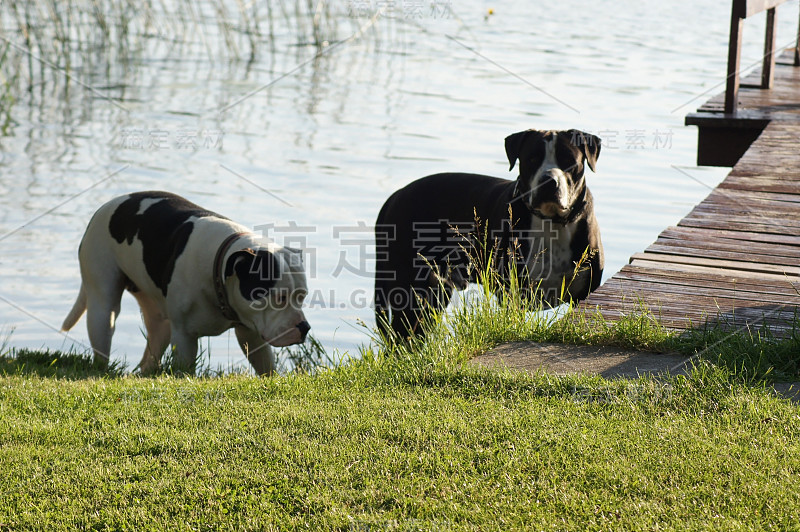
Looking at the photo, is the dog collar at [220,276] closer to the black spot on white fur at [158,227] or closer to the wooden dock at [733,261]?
the black spot on white fur at [158,227]

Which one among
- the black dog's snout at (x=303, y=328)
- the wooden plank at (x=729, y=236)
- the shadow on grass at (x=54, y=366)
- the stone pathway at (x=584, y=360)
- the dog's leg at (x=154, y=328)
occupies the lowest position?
the dog's leg at (x=154, y=328)

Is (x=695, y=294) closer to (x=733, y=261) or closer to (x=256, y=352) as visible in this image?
(x=733, y=261)

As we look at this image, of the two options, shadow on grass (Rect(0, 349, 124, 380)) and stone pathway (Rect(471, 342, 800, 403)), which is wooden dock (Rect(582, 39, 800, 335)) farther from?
shadow on grass (Rect(0, 349, 124, 380))

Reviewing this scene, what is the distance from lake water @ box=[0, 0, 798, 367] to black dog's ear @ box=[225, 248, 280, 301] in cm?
61

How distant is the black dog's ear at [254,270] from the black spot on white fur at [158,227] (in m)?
0.60

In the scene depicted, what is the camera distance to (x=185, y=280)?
569 cm

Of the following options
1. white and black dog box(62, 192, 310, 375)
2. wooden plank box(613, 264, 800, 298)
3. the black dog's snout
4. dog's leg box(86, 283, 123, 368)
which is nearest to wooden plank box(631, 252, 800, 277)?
wooden plank box(613, 264, 800, 298)

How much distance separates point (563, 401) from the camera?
3746mm

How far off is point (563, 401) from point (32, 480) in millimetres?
2053

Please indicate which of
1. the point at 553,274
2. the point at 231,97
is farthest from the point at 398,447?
the point at 231,97

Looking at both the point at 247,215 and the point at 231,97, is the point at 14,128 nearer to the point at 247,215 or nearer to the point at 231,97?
the point at 231,97

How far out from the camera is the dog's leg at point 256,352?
598cm

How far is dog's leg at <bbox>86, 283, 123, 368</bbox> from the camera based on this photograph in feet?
20.7

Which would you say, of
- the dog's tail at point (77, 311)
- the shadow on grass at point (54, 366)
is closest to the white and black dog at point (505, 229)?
the shadow on grass at point (54, 366)
